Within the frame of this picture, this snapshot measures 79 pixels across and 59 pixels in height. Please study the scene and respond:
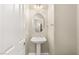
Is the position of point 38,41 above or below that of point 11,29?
below

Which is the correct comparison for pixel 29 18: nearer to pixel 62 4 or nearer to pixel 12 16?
pixel 12 16

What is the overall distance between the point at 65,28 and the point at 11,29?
1.71 ft

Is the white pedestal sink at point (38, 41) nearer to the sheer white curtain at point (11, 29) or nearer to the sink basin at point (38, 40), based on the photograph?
the sink basin at point (38, 40)

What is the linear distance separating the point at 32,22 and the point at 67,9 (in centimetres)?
36

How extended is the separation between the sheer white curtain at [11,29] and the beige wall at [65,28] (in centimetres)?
34

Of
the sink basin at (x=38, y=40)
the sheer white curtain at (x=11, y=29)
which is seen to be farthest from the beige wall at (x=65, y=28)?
the sheer white curtain at (x=11, y=29)

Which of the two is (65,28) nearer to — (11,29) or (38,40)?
(38,40)

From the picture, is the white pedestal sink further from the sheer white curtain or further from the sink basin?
the sheer white curtain

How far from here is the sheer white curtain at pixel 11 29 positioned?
122 cm

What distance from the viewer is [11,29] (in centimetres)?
127

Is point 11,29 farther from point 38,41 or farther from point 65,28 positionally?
point 65,28

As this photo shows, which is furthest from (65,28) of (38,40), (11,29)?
(11,29)

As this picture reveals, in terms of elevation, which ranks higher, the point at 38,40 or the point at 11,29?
the point at 11,29

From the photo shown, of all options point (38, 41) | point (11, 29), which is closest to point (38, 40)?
point (38, 41)
